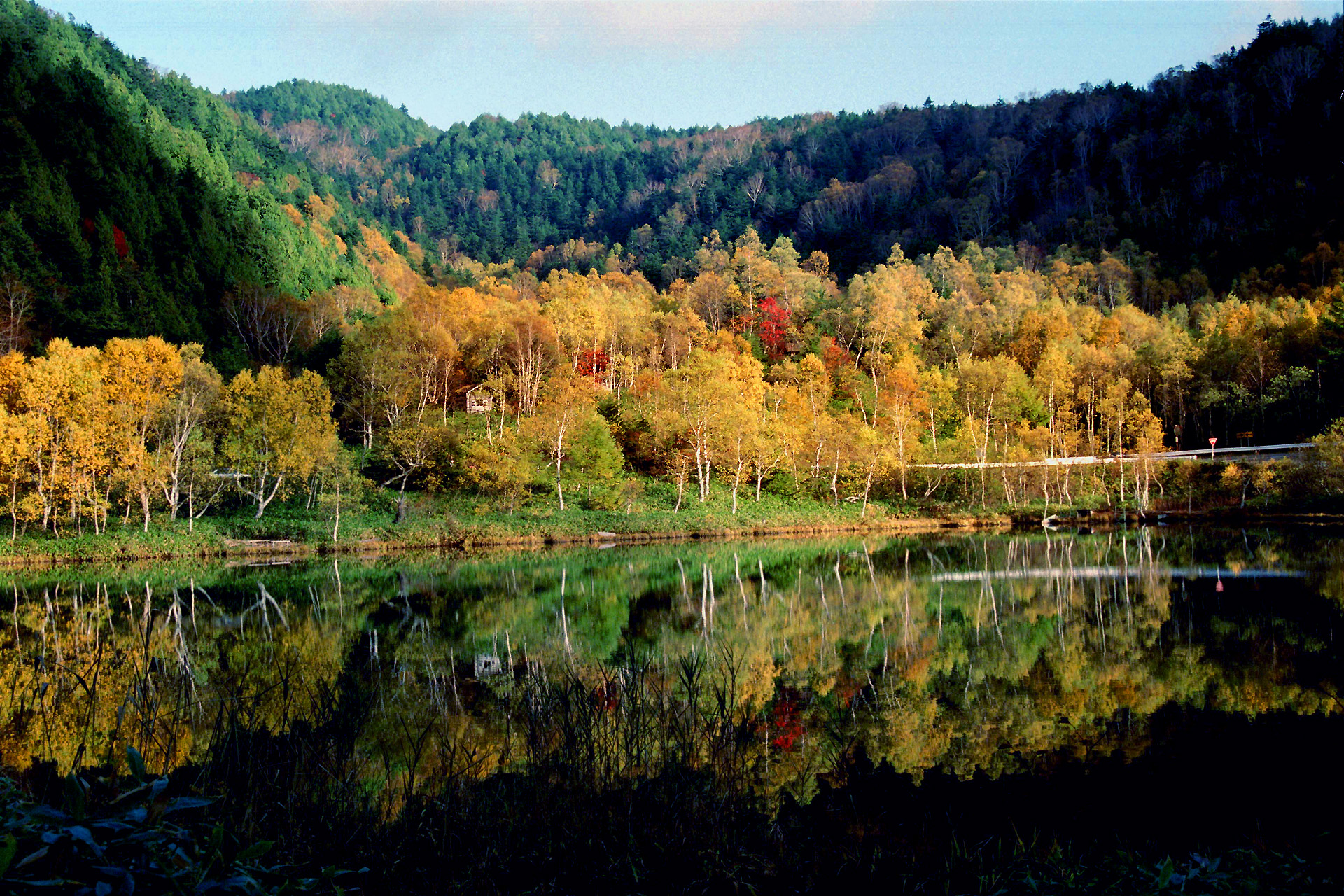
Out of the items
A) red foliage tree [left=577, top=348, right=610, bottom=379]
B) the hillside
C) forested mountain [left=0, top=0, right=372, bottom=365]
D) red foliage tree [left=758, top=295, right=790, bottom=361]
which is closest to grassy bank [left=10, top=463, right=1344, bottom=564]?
red foliage tree [left=577, top=348, right=610, bottom=379]

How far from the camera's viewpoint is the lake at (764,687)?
8039 millimetres

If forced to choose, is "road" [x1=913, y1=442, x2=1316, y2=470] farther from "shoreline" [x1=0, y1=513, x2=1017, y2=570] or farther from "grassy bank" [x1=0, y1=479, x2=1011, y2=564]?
"shoreline" [x1=0, y1=513, x2=1017, y2=570]

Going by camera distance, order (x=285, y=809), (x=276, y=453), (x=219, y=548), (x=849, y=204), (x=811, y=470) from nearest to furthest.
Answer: (x=285, y=809) < (x=219, y=548) < (x=276, y=453) < (x=811, y=470) < (x=849, y=204)

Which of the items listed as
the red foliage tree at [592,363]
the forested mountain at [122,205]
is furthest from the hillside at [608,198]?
the red foliage tree at [592,363]

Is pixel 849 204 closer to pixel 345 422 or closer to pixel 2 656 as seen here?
pixel 345 422

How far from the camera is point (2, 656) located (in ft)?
50.1

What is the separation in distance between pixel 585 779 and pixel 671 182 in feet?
622

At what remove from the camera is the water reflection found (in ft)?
29.1

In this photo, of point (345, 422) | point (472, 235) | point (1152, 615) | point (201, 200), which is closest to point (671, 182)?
point (472, 235)

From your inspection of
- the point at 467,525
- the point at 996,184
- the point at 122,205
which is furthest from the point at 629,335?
the point at 996,184

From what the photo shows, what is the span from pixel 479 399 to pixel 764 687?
2345 inches

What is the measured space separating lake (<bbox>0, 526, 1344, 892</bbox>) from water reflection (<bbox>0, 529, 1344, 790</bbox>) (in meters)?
0.08

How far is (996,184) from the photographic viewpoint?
14462 centimetres

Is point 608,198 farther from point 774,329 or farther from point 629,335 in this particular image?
point 629,335
